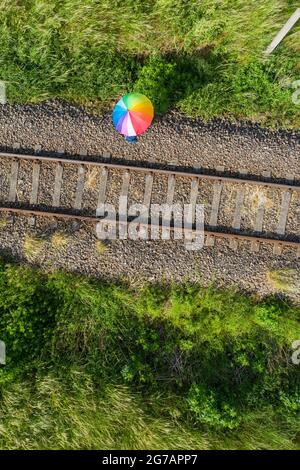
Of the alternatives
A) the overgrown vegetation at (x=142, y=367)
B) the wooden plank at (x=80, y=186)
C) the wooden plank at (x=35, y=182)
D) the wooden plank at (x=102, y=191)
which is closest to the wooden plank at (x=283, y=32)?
the wooden plank at (x=102, y=191)

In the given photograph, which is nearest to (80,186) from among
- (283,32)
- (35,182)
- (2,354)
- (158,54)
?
(35,182)

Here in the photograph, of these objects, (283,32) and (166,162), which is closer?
(283,32)

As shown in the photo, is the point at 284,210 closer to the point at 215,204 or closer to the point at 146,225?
the point at 215,204

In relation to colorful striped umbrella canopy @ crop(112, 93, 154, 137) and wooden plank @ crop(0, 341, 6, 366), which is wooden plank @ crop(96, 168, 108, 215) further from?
wooden plank @ crop(0, 341, 6, 366)
